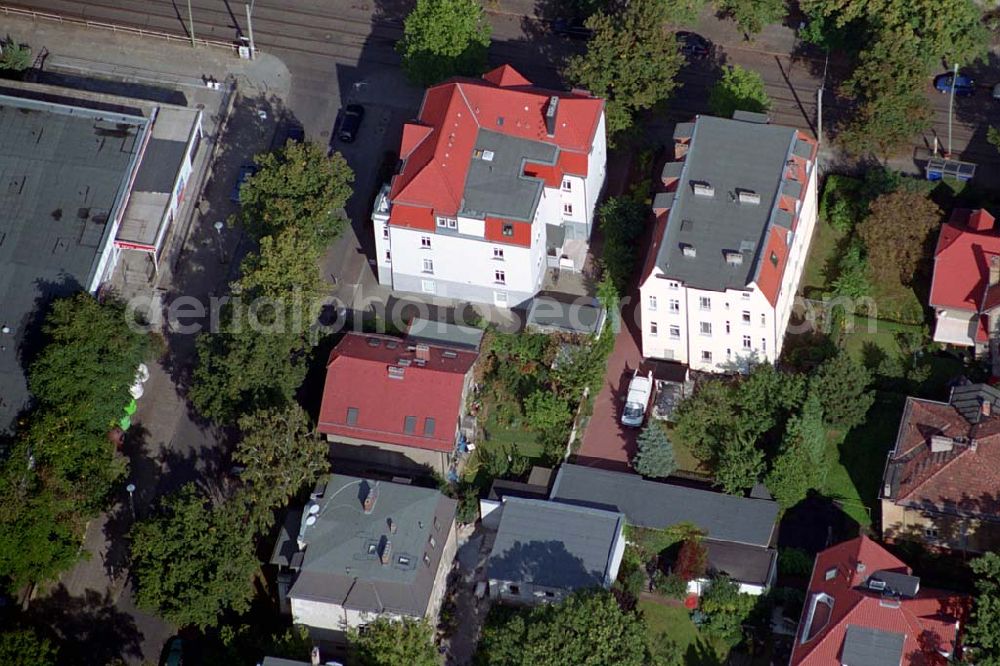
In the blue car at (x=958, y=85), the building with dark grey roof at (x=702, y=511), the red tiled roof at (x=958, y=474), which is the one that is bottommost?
the building with dark grey roof at (x=702, y=511)

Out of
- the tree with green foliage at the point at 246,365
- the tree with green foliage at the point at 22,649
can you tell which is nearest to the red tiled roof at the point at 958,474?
the tree with green foliage at the point at 246,365

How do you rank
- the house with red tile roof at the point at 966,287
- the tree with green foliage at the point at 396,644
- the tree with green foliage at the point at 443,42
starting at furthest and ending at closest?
the tree with green foliage at the point at 443,42 → the house with red tile roof at the point at 966,287 → the tree with green foliage at the point at 396,644

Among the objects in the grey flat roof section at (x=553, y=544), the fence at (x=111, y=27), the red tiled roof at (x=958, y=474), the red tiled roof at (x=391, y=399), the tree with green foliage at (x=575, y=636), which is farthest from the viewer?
the fence at (x=111, y=27)

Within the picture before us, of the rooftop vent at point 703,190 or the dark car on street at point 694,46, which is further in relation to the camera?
the dark car on street at point 694,46

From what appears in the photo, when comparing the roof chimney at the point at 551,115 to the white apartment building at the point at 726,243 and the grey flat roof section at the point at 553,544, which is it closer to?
the white apartment building at the point at 726,243

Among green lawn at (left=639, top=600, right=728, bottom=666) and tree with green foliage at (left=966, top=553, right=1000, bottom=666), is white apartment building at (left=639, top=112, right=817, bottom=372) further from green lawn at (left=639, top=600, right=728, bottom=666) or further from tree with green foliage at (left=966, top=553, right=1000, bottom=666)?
tree with green foliage at (left=966, top=553, right=1000, bottom=666)

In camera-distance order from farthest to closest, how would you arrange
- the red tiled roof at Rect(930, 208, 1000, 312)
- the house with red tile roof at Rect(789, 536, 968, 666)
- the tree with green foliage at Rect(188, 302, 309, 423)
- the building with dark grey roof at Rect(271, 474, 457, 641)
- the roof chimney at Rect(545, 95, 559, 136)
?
the roof chimney at Rect(545, 95, 559, 136), the red tiled roof at Rect(930, 208, 1000, 312), the tree with green foliage at Rect(188, 302, 309, 423), the building with dark grey roof at Rect(271, 474, 457, 641), the house with red tile roof at Rect(789, 536, 968, 666)

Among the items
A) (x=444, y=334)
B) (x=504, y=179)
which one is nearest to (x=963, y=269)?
(x=504, y=179)

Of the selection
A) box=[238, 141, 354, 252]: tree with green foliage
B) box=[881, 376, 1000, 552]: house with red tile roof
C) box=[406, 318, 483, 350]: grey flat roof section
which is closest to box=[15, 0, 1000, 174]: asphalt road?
box=[238, 141, 354, 252]: tree with green foliage
